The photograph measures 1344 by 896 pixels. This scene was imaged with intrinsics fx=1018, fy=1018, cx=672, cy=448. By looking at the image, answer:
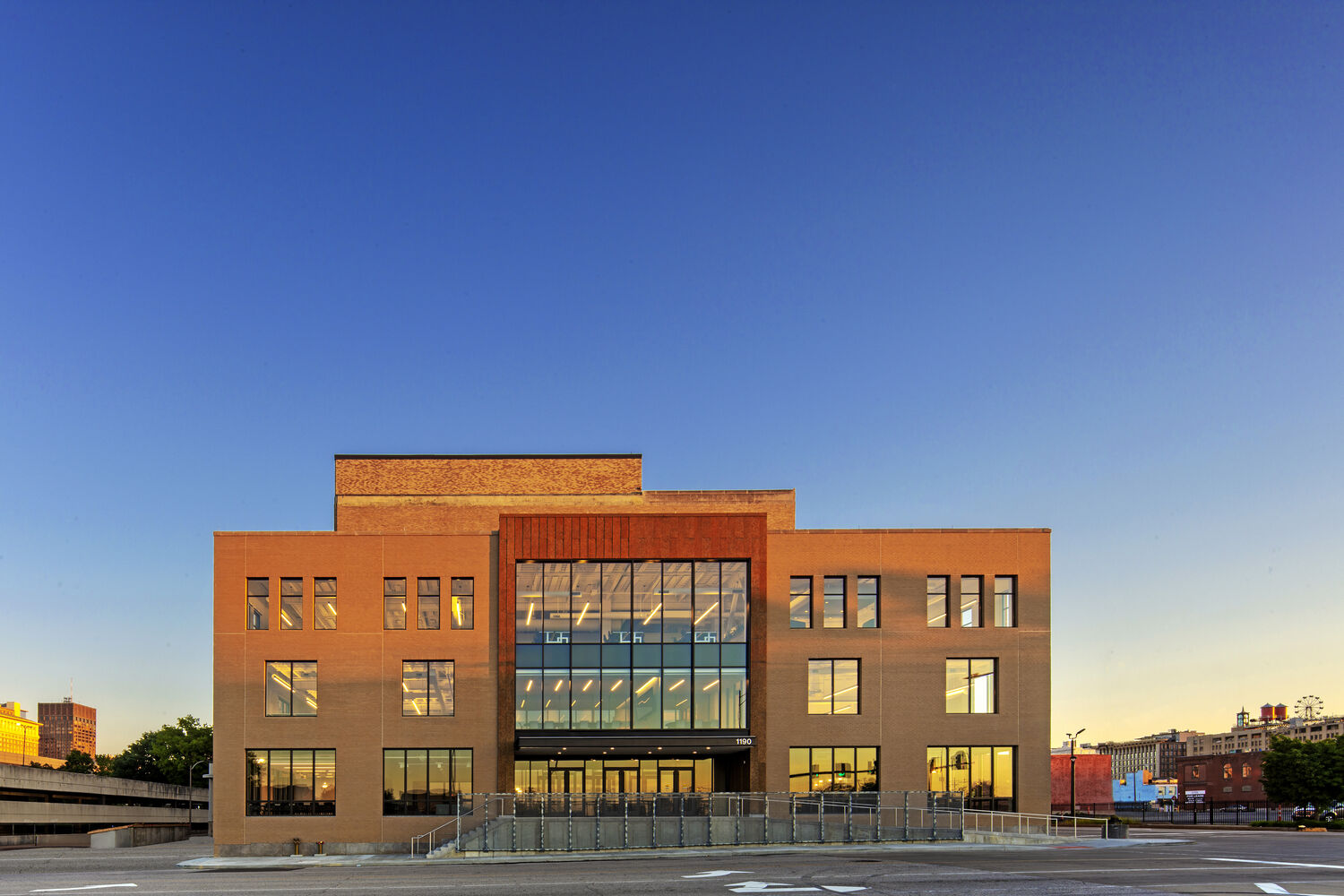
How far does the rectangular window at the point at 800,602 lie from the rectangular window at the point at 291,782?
19016 millimetres

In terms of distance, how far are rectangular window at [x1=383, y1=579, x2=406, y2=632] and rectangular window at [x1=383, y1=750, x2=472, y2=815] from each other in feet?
16.4

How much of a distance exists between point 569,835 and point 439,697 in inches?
368

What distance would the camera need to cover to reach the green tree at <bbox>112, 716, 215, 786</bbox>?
116062 mm

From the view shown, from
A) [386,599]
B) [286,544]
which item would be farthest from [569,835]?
[286,544]

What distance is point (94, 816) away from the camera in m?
68.6

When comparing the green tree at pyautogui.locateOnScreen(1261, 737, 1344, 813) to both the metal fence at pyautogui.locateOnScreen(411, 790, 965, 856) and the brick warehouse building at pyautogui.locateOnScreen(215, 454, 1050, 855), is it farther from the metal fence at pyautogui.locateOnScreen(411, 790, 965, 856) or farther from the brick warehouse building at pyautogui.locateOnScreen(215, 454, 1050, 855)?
the metal fence at pyautogui.locateOnScreen(411, 790, 965, 856)

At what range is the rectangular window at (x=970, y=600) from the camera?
1651 inches

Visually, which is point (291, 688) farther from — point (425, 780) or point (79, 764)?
point (79, 764)

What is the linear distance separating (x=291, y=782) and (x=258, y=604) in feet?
23.6

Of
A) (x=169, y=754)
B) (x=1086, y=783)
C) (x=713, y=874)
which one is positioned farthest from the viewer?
(x=169, y=754)

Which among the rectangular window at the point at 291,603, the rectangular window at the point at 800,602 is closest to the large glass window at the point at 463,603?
the rectangular window at the point at 291,603

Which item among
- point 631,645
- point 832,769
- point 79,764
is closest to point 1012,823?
point 832,769

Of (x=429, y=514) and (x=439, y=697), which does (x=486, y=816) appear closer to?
(x=439, y=697)

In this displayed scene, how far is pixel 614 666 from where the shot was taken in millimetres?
40375
